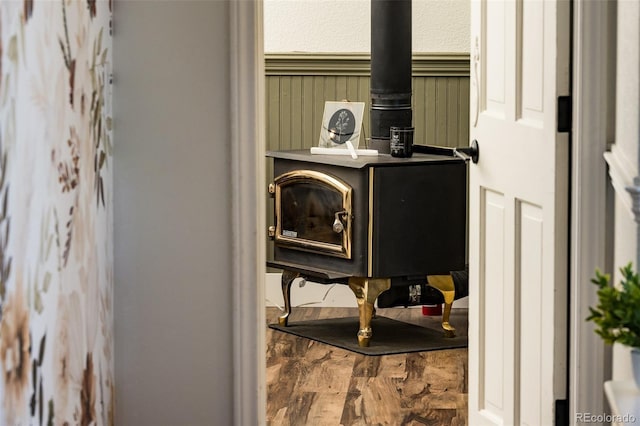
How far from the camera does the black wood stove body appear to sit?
4316 millimetres

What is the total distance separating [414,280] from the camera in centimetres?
450

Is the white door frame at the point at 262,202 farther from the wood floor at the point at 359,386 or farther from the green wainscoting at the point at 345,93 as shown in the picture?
the green wainscoting at the point at 345,93

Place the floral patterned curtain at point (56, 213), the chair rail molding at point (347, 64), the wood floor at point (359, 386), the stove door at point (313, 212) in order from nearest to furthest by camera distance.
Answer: the floral patterned curtain at point (56, 213)
the wood floor at point (359, 386)
the stove door at point (313, 212)
the chair rail molding at point (347, 64)

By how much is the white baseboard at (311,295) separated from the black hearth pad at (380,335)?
0.82 ft

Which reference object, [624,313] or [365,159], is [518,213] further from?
[365,159]

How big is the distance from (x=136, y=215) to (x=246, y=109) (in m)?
0.37

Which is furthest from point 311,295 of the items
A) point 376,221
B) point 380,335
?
point 376,221

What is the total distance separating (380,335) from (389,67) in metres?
1.21

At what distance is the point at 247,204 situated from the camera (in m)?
2.48

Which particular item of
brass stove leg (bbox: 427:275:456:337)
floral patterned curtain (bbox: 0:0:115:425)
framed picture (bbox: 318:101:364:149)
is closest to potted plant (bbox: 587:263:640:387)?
floral patterned curtain (bbox: 0:0:115:425)

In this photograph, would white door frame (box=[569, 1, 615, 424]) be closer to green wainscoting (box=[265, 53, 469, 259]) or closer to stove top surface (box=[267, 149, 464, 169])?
stove top surface (box=[267, 149, 464, 169])

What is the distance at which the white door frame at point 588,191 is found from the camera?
89.7 inches

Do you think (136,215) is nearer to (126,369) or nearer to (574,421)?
(126,369)

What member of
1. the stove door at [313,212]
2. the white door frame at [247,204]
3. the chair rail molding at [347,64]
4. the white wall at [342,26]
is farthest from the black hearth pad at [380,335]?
the white door frame at [247,204]
